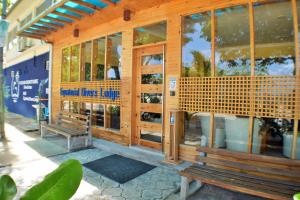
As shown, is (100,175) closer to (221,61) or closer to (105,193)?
(105,193)

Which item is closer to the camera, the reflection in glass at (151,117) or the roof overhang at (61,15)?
the reflection in glass at (151,117)

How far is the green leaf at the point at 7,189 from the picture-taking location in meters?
0.63

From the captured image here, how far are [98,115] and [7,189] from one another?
5881 millimetres

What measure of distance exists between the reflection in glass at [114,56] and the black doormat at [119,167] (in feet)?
7.05

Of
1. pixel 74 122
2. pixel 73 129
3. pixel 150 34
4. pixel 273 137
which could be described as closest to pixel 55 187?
pixel 273 137

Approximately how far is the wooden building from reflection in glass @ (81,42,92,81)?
0.21 m

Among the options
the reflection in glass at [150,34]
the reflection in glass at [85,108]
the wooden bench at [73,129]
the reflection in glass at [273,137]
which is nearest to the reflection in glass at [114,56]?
the reflection in glass at [150,34]

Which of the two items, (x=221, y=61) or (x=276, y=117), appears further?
(x=221, y=61)

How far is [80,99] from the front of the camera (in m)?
6.92

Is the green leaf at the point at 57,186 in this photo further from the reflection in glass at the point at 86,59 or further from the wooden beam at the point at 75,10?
the reflection in glass at the point at 86,59

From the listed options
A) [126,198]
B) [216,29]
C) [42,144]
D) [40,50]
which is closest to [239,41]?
[216,29]

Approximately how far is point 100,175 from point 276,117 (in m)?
3.01

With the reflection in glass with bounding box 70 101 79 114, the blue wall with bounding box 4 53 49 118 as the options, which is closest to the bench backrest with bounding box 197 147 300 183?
the reflection in glass with bounding box 70 101 79 114

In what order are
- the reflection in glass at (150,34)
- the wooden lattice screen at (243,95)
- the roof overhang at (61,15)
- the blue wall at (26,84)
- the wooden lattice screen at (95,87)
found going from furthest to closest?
the blue wall at (26,84)
the wooden lattice screen at (95,87)
the roof overhang at (61,15)
the reflection in glass at (150,34)
the wooden lattice screen at (243,95)
